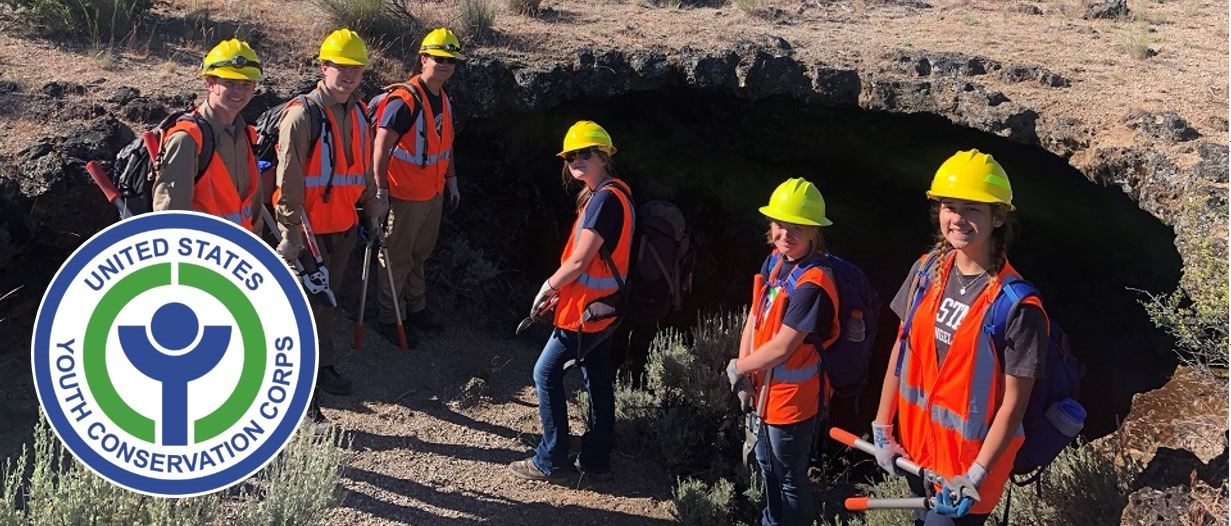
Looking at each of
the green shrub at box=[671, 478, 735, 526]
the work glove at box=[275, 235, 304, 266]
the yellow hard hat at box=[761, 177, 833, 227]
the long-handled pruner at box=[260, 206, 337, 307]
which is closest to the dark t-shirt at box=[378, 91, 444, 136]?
the long-handled pruner at box=[260, 206, 337, 307]

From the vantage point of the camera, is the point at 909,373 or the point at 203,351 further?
the point at 909,373

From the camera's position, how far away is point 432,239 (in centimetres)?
628

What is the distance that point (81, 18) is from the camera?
7082 mm

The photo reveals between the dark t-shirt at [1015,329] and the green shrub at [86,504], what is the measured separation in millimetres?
2575

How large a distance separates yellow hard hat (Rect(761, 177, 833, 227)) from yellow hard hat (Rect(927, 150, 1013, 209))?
1.85ft

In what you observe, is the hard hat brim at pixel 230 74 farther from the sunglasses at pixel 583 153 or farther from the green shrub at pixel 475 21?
the green shrub at pixel 475 21

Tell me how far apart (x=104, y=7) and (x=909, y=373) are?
6.45 m

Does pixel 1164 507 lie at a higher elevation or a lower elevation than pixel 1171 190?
lower

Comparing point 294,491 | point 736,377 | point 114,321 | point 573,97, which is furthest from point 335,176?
point 573,97

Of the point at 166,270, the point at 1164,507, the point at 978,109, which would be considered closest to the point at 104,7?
the point at 166,270

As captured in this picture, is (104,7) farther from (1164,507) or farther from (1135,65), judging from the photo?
(1135,65)

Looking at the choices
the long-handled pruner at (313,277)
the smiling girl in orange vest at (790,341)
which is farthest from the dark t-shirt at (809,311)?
the long-handled pruner at (313,277)

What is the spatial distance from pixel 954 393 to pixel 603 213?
1.71 meters

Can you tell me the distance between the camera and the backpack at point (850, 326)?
3731mm
